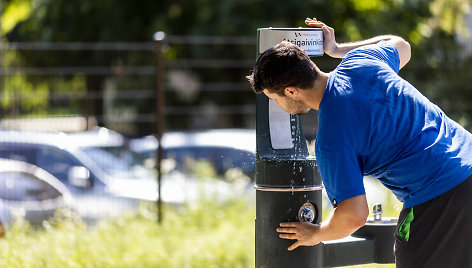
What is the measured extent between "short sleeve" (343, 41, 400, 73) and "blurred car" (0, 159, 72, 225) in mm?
4735

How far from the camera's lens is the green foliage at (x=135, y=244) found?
5289mm

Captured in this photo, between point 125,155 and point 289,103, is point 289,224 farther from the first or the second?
point 125,155

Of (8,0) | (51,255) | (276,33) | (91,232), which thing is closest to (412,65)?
(91,232)

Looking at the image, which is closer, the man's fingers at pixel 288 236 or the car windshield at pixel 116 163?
the man's fingers at pixel 288 236

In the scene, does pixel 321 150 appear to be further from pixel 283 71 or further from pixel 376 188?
pixel 376 188

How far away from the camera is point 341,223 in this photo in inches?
109

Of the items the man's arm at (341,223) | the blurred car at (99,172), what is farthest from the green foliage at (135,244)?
the man's arm at (341,223)

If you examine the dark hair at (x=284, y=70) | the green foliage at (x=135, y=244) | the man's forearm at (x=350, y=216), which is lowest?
the green foliage at (x=135, y=244)

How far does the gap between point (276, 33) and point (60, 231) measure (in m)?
3.48

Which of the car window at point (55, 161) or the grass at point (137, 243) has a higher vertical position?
the car window at point (55, 161)

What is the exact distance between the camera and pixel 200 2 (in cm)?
1509

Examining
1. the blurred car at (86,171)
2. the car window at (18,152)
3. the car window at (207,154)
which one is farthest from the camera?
the car window at (207,154)

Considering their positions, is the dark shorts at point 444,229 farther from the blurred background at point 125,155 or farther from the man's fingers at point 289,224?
the blurred background at point 125,155

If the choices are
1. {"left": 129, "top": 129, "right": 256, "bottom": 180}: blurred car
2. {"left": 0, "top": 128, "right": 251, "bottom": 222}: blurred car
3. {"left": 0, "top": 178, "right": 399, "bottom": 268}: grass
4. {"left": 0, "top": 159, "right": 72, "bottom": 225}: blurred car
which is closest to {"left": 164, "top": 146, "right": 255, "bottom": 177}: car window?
{"left": 129, "top": 129, "right": 256, "bottom": 180}: blurred car
